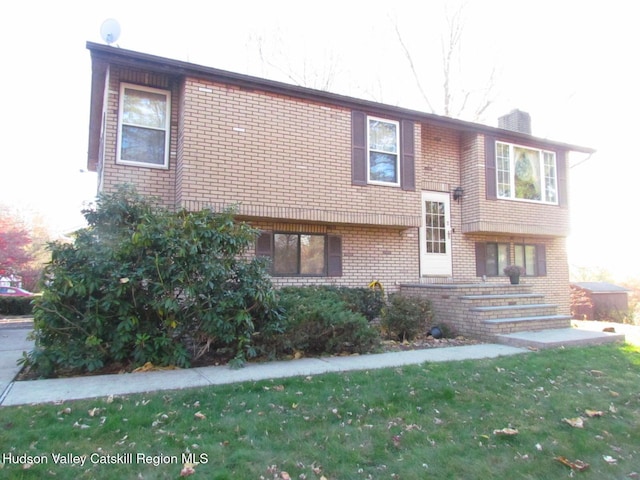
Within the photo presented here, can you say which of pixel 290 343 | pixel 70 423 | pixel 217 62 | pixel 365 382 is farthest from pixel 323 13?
pixel 70 423

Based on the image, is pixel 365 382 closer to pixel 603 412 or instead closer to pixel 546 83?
pixel 603 412

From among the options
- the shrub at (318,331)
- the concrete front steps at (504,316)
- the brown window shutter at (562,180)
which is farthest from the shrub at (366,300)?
the brown window shutter at (562,180)

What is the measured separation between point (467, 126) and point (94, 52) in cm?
853

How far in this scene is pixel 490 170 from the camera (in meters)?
11.4

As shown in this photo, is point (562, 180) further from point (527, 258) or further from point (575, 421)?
point (575, 421)

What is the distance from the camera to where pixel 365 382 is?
16.2 ft

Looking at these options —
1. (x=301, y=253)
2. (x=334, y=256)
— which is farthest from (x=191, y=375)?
(x=334, y=256)

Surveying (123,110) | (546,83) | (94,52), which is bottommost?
(123,110)

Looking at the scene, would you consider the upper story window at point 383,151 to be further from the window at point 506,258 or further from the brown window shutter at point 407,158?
the window at point 506,258

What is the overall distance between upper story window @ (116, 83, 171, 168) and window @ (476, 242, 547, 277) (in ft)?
27.6

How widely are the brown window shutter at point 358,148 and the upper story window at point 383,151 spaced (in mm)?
150

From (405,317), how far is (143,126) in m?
6.27

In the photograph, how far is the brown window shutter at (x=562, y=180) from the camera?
12.5 meters

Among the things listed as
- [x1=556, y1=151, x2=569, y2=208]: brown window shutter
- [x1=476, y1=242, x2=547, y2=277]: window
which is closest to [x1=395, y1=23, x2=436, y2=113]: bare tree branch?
[x1=556, y1=151, x2=569, y2=208]: brown window shutter
